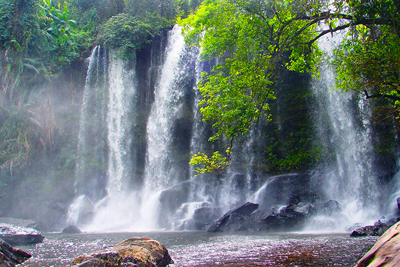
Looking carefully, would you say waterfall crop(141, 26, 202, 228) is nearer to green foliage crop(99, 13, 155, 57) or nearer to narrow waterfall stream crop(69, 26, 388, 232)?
narrow waterfall stream crop(69, 26, 388, 232)

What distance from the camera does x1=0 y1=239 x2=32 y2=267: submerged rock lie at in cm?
707

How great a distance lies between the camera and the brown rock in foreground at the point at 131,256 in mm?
5301

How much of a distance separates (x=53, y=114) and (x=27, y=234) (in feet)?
47.8

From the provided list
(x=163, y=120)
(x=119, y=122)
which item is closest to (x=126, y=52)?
(x=119, y=122)

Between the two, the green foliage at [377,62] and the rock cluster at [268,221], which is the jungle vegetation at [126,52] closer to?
the green foliage at [377,62]

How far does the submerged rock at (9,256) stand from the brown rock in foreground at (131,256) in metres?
2.34

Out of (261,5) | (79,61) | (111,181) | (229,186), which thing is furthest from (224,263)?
(79,61)

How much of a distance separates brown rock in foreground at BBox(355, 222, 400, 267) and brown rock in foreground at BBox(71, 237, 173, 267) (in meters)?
3.71

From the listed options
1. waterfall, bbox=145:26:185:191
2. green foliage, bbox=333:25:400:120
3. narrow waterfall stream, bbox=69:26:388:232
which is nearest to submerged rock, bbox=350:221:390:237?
narrow waterfall stream, bbox=69:26:388:232

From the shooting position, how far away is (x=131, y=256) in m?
5.84

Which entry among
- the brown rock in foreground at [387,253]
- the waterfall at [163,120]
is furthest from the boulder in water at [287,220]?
the brown rock in foreground at [387,253]

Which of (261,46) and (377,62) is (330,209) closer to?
(377,62)

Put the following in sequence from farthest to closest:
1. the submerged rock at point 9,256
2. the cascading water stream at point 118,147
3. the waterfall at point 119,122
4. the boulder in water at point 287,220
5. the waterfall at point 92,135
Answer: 1. the waterfall at point 92,135
2. the waterfall at point 119,122
3. the cascading water stream at point 118,147
4. the boulder in water at point 287,220
5. the submerged rock at point 9,256

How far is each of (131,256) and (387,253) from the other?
4.18 metres
